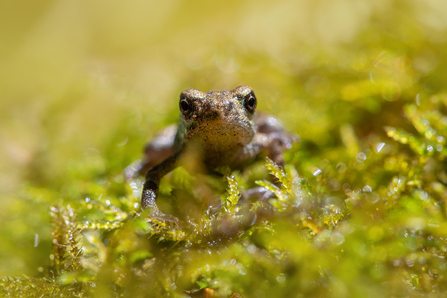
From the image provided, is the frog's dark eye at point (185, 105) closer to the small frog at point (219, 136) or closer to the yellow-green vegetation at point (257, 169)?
the small frog at point (219, 136)

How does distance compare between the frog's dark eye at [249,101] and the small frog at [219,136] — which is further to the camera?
the frog's dark eye at [249,101]

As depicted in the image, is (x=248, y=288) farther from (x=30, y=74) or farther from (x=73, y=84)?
(x=30, y=74)

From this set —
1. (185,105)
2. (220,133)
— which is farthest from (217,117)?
(185,105)

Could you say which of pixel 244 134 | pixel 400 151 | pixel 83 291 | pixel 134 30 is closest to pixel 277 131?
pixel 244 134

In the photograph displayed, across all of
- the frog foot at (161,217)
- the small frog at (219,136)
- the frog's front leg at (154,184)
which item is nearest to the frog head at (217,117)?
the small frog at (219,136)

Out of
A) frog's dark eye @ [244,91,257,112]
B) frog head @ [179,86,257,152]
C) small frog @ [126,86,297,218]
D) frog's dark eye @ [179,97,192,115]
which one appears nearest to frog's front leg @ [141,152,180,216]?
small frog @ [126,86,297,218]

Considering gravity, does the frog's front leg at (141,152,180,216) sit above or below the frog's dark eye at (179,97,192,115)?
below

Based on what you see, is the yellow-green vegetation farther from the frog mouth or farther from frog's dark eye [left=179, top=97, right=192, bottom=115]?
frog's dark eye [left=179, top=97, right=192, bottom=115]
